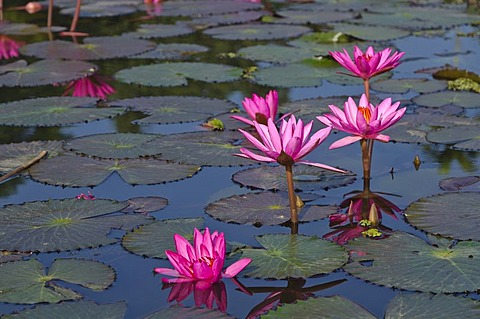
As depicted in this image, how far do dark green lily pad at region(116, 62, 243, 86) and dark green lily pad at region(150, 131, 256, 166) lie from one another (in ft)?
3.74

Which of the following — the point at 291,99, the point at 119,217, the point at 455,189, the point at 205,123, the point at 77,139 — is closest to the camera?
the point at 119,217

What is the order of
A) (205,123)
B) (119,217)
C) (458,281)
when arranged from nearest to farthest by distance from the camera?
Result: (458,281) < (119,217) < (205,123)

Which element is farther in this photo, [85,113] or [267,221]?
[85,113]

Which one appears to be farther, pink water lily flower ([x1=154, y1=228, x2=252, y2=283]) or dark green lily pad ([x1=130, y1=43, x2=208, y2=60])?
dark green lily pad ([x1=130, y1=43, x2=208, y2=60])

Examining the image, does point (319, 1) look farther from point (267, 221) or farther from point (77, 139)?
point (267, 221)

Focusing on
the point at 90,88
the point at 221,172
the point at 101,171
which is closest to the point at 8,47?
the point at 90,88

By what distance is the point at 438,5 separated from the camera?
25.6 ft

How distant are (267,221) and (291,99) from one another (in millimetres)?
1854

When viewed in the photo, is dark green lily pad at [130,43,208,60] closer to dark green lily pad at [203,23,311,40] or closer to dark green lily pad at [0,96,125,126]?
dark green lily pad at [203,23,311,40]

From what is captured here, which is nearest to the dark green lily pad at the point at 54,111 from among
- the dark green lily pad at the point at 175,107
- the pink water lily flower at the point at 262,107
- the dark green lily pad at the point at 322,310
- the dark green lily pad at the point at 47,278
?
the dark green lily pad at the point at 175,107

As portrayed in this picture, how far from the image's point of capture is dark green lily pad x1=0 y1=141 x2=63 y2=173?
141 inches

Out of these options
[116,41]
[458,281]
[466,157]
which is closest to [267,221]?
[458,281]

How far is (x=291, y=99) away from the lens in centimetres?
469

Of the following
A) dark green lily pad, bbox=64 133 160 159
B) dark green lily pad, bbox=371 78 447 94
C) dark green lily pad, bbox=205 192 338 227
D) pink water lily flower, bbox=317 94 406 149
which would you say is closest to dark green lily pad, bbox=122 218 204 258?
dark green lily pad, bbox=205 192 338 227
